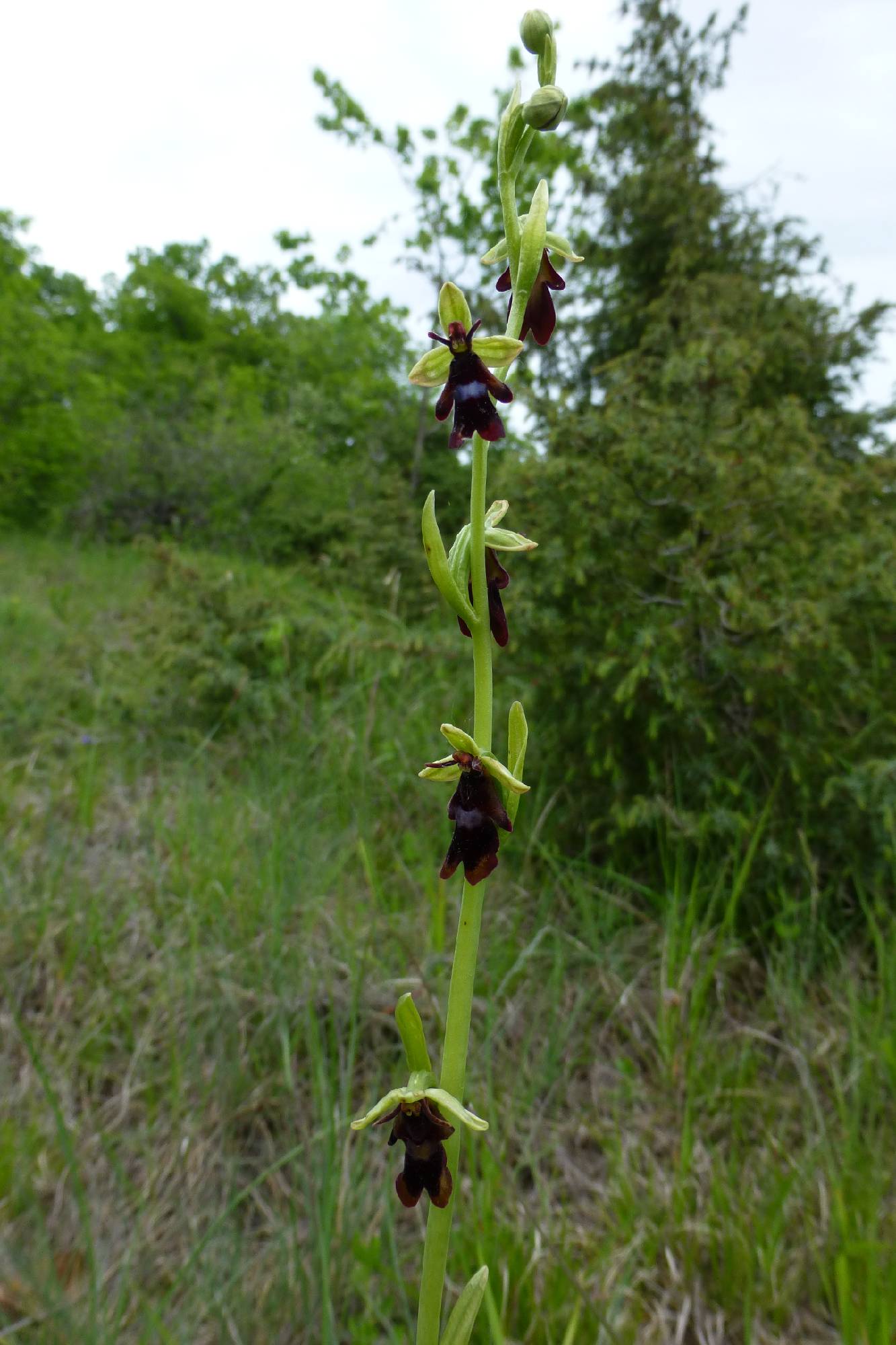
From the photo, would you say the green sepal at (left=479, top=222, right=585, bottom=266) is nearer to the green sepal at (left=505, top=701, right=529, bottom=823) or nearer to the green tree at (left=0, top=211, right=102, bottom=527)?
the green sepal at (left=505, top=701, right=529, bottom=823)

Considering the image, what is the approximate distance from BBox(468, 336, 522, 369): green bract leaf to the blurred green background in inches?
7.4

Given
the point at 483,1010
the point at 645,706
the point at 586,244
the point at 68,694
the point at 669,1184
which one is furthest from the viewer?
the point at 586,244

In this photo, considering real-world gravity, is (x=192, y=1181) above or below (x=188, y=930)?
below

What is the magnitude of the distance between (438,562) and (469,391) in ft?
0.87

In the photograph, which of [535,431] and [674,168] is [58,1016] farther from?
[674,168]

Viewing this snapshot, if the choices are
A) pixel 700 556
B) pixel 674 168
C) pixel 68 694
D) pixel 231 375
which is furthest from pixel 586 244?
pixel 231 375

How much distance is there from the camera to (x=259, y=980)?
2.39 meters

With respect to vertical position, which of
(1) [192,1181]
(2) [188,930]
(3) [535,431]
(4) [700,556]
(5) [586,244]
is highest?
(5) [586,244]

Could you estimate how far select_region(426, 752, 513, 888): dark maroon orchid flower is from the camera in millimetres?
941

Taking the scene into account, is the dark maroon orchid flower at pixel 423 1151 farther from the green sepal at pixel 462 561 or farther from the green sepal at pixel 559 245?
the green sepal at pixel 559 245

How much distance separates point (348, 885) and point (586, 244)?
17.7 feet

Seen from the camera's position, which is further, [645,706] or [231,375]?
[231,375]

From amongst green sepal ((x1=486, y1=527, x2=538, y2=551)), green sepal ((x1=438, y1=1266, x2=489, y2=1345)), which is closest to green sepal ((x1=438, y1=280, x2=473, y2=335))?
green sepal ((x1=486, y1=527, x2=538, y2=551))

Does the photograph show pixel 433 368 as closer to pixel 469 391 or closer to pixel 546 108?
pixel 469 391
